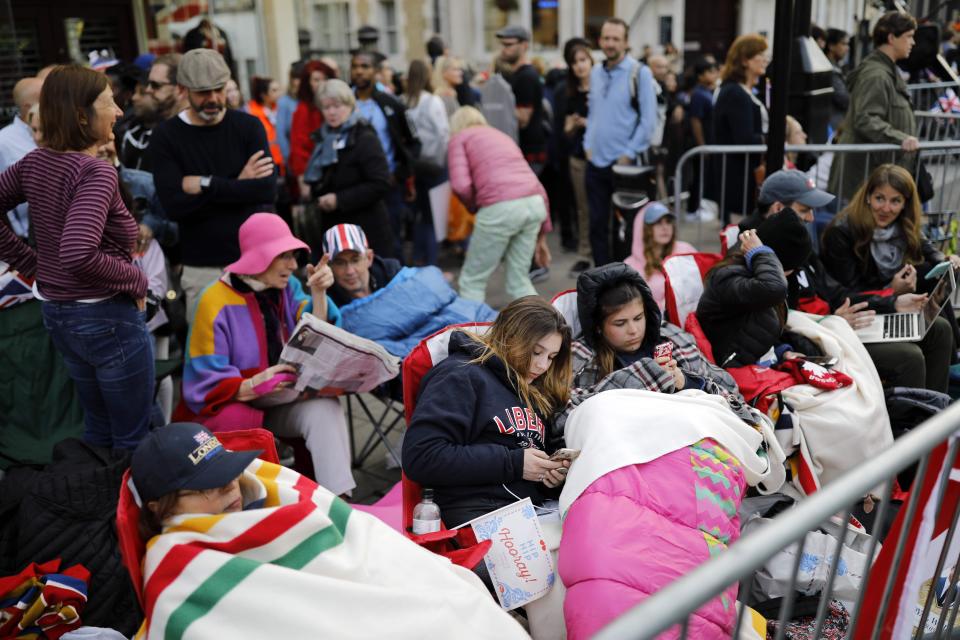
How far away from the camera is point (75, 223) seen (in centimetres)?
327

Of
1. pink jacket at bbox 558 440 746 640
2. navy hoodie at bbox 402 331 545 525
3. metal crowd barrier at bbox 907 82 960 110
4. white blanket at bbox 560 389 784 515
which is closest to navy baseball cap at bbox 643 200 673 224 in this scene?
white blanket at bbox 560 389 784 515

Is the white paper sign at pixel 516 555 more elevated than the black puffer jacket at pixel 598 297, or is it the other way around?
the black puffer jacket at pixel 598 297

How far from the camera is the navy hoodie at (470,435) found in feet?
9.55

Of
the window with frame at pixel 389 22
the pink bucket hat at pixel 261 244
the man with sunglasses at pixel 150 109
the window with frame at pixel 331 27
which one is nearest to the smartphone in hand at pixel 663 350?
the pink bucket hat at pixel 261 244

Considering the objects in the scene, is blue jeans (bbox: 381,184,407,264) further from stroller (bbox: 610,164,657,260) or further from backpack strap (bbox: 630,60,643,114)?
backpack strap (bbox: 630,60,643,114)

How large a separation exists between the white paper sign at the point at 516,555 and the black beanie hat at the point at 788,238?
1.96 m

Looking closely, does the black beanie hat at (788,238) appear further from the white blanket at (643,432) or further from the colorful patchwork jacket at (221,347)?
the colorful patchwork jacket at (221,347)

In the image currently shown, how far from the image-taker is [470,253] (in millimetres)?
6289

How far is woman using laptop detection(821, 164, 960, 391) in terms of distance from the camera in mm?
4602

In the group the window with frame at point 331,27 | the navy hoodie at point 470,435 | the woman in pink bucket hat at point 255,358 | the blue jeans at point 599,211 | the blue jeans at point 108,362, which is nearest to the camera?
the navy hoodie at point 470,435

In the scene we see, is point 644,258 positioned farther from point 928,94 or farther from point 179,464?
point 928,94

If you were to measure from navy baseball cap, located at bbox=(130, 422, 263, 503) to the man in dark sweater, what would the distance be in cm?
242

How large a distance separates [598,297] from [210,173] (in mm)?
2261

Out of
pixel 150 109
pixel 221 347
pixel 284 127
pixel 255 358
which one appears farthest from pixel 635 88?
pixel 221 347
